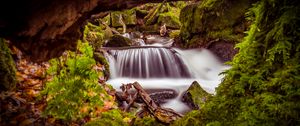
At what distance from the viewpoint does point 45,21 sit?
9.36ft

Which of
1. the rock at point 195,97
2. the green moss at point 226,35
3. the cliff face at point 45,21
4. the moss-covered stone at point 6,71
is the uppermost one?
the cliff face at point 45,21

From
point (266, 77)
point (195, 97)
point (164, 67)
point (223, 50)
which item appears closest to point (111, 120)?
point (266, 77)

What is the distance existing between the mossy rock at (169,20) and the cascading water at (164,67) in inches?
282

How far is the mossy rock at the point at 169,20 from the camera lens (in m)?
19.8

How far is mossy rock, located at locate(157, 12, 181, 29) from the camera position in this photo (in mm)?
19789

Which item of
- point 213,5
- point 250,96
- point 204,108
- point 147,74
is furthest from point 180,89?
point 250,96

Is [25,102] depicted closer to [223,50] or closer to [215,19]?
[223,50]

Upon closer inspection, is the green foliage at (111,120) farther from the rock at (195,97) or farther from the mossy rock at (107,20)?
the mossy rock at (107,20)

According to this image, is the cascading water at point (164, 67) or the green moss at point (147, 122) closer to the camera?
the green moss at point (147, 122)

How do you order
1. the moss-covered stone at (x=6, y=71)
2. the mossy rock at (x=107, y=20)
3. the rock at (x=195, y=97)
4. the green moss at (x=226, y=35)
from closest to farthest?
the moss-covered stone at (x=6, y=71) < the rock at (x=195, y=97) < the green moss at (x=226, y=35) < the mossy rock at (x=107, y=20)

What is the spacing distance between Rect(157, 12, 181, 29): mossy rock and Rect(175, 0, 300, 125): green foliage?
1638cm

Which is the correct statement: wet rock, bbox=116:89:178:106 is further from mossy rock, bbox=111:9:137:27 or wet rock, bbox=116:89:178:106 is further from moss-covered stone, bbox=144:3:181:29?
moss-covered stone, bbox=144:3:181:29

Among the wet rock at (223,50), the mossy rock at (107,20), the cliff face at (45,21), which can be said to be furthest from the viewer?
the mossy rock at (107,20)

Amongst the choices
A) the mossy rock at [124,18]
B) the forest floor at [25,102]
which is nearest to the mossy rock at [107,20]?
the mossy rock at [124,18]
